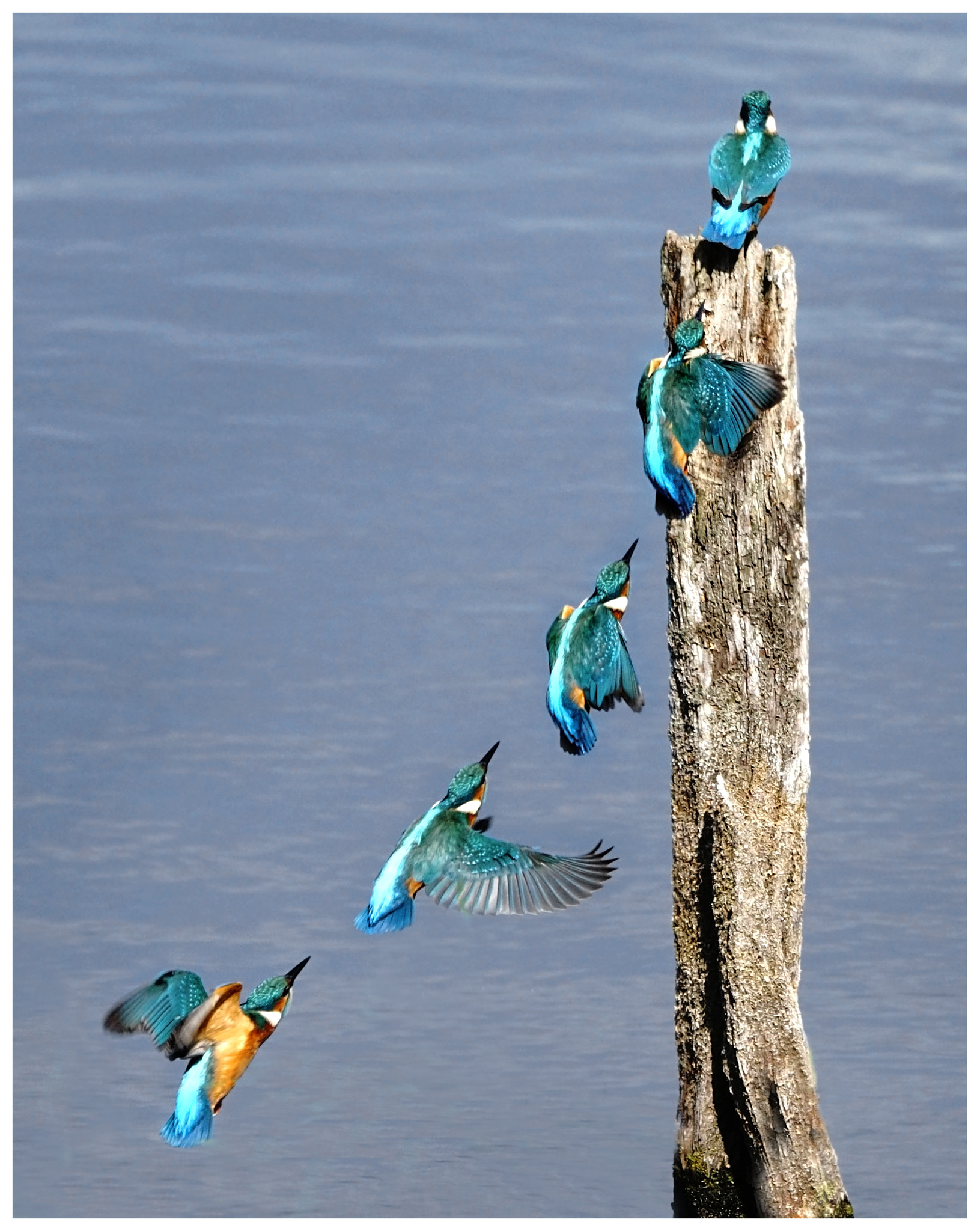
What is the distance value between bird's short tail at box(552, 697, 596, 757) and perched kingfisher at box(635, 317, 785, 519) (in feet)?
2.05

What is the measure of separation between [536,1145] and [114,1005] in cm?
210

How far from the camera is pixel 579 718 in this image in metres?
6.37

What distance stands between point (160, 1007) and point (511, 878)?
1041 millimetres

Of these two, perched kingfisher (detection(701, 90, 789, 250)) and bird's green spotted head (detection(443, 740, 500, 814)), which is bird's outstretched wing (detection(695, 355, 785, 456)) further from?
bird's green spotted head (detection(443, 740, 500, 814))

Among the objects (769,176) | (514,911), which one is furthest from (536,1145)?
(769,176)

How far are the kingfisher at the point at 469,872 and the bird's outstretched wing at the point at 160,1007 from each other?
0.55 meters

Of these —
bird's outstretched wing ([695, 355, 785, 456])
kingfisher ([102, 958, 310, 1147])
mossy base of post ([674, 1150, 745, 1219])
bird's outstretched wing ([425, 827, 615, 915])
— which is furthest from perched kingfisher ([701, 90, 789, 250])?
mossy base of post ([674, 1150, 745, 1219])

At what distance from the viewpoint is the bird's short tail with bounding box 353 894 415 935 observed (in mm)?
6090

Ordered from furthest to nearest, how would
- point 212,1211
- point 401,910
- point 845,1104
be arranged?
point 845,1104
point 212,1211
point 401,910

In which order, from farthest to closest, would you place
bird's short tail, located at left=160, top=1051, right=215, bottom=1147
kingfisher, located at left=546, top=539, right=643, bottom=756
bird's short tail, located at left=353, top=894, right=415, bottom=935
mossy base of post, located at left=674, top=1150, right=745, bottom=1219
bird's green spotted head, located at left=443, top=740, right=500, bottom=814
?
mossy base of post, located at left=674, top=1150, right=745, bottom=1219 → kingfisher, located at left=546, top=539, right=643, bottom=756 → bird's green spotted head, located at left=443, top=740, right=500, bottom=814 → bird's short tail, located at left=353, top=894, right=415, bottom=935 → bird's short tail, located at left=160, top=1051, right=215, bottom=1147

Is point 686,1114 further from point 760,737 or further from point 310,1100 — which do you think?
point 310,1100

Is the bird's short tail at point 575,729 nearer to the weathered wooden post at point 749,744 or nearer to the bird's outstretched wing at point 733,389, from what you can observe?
the weathered wooden post at point 749,744

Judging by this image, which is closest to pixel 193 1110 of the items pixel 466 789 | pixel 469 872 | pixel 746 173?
pixel 469 872

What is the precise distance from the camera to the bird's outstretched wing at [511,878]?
20.1ft
